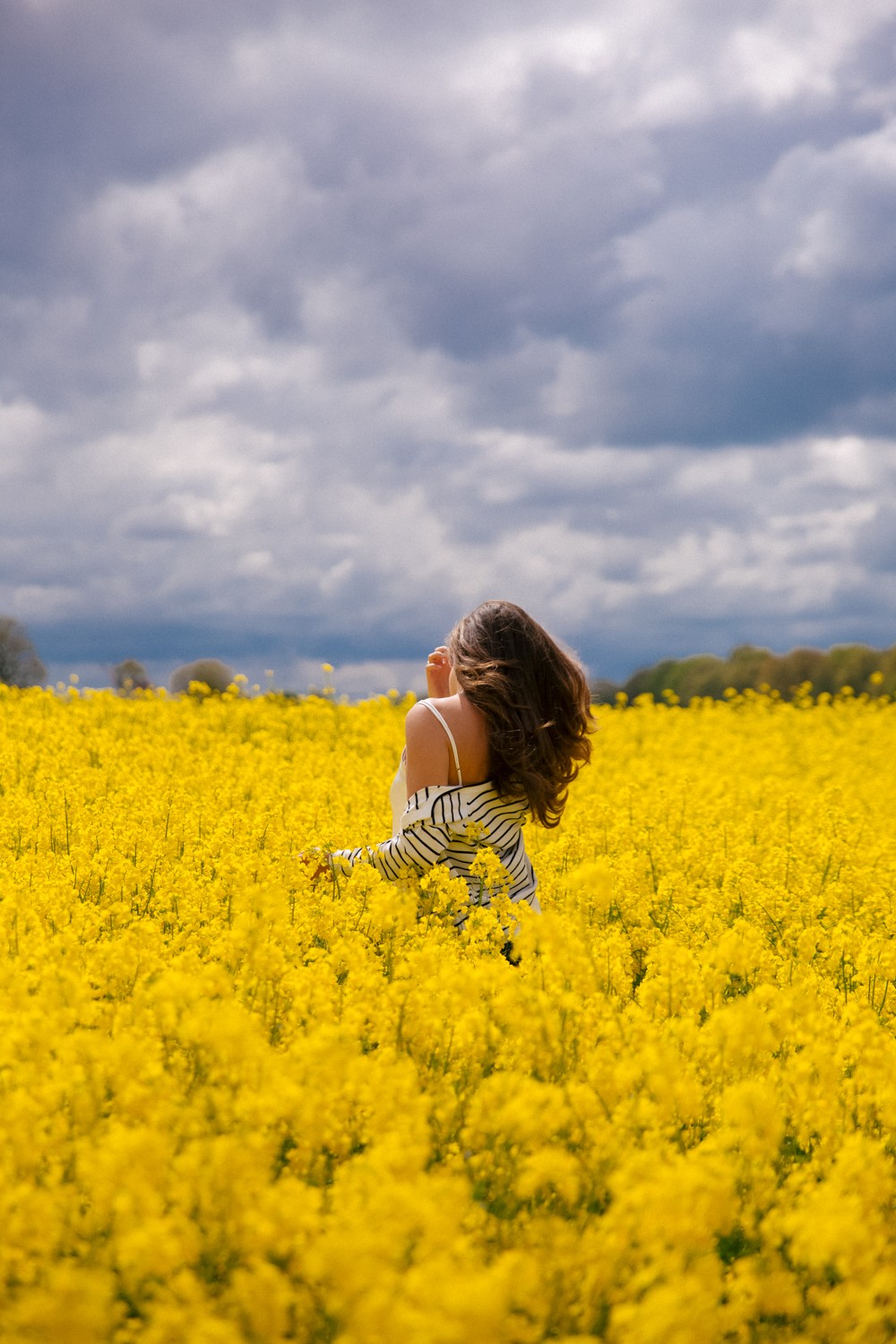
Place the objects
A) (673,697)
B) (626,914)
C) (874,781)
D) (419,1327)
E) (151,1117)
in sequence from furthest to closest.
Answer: (673,697), (874,781), (626,914), (151,1117), (419,1327)

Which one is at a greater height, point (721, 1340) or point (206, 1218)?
point (206, 1218)

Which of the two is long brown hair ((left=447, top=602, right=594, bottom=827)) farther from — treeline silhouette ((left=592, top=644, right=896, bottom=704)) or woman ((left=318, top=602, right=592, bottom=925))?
treeline silhouette ((left=592, top=644, right=896, bottom=704))

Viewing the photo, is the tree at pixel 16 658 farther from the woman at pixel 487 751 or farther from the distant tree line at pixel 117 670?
the woman at pixel 487 751

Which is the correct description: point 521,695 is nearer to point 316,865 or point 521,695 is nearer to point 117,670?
point 316,865

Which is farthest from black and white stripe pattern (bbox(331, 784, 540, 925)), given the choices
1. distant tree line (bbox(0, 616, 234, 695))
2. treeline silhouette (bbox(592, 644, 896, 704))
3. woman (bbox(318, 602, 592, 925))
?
treeline silhouette (bbox(592, 644, 896, 704))

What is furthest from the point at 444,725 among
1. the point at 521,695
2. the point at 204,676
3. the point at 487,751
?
the point at 204,676

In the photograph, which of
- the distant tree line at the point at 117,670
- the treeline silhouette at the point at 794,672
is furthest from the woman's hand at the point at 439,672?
the treeline silhouette at the point at 794,672

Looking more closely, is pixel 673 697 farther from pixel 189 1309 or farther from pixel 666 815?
pixel 189 1309

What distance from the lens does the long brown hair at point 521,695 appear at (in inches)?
209

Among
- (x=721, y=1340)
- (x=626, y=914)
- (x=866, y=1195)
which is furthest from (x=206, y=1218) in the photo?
(x=626, y=914)

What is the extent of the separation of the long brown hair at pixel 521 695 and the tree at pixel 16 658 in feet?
35.6

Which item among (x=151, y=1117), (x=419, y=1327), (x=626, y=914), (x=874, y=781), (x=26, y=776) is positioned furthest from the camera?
(x=874, y=781)

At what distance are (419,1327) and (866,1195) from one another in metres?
1.59

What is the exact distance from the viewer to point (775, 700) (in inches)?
832
